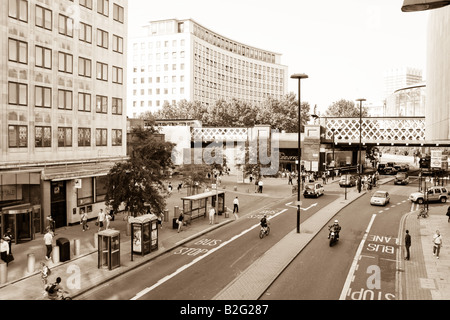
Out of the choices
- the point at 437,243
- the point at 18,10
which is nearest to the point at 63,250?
the point at 18,10

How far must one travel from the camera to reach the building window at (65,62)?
1191 inches

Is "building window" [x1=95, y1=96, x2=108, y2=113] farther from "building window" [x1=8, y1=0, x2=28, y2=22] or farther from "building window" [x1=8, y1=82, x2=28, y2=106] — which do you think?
"building window" [x1=8, y1=0, x2=28, y2=22]

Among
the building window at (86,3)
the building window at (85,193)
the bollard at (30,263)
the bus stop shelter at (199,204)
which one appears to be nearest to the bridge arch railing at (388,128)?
the bus stop shelter at (199,204)

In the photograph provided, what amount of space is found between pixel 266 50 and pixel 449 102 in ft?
490

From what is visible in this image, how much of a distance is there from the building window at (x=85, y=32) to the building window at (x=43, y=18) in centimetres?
326

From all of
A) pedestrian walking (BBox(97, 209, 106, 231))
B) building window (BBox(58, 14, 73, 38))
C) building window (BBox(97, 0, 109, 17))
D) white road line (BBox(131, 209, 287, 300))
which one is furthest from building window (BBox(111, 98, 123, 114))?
white road line (BBox(131, 209, 287, 300))

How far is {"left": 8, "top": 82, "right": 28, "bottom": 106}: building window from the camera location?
26.5 meters

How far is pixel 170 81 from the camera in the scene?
437ft

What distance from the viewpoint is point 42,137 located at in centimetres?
2888

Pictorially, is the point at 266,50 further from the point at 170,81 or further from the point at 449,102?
the point at 449,102

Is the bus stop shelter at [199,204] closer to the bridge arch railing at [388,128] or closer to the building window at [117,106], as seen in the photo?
the building window at [117,106]

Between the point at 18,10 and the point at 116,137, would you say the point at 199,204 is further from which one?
the point at 18,10
